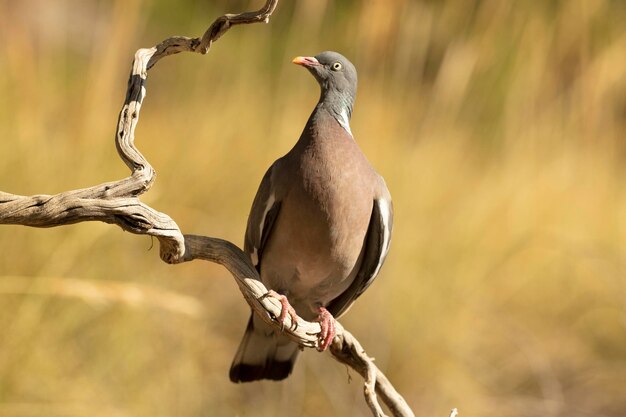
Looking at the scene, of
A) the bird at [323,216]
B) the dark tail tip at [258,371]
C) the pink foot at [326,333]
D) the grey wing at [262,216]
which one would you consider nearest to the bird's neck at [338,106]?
the bird at [323,216]

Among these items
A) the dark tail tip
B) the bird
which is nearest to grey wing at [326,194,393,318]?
the bird

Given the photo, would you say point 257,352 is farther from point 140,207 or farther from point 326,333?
point 140,207

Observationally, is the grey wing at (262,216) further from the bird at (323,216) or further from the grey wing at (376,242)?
the grey wing at (376,242)

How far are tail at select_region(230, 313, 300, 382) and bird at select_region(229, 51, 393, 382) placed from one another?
2 cm

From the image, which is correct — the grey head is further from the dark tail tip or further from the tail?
the dark tail tip

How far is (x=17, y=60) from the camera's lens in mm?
4738

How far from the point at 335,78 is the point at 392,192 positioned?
96.2 inches

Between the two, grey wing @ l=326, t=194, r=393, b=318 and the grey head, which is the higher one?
the grey head

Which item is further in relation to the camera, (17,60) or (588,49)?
(588,49)

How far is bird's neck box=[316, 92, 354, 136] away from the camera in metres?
3.06

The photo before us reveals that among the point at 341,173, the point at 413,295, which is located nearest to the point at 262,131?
the point at 413,295

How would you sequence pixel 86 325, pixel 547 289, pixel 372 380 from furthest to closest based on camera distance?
1. pixel 547 289
2. pixel 86 325
3. pixel 372 380

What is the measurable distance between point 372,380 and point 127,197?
94 centimetres

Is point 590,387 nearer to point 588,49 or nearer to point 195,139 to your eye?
point 588,49
